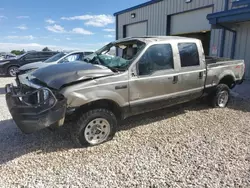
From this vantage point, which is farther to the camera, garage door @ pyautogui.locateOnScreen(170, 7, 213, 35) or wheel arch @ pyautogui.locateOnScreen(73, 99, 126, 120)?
garage door @ pyautogui.locateOnScreen(170, 7, 213, 35)

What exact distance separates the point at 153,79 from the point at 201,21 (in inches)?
347

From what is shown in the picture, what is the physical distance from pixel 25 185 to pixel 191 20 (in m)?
11.8

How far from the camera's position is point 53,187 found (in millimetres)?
2545

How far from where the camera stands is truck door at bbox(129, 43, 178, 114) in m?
3.82

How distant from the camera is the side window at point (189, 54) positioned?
176 inches

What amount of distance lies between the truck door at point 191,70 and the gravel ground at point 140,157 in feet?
2.21

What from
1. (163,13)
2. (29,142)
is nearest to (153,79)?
(29,142)

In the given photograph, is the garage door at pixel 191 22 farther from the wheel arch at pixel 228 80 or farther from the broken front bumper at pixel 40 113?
the broken front bumper at pixel 40 113

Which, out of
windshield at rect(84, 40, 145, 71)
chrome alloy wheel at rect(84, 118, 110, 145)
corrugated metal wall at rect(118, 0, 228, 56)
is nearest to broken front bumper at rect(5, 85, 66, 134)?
chrome alloy wheel at rect(84, 118, 110, 145)

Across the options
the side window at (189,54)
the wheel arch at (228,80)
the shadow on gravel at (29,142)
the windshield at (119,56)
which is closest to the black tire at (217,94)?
the wheel arch at (228,80)

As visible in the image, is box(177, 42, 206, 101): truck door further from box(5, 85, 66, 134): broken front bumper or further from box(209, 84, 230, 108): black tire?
box(5, 85, 66, 134): broken front bumper

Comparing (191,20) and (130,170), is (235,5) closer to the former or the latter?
(191,20)

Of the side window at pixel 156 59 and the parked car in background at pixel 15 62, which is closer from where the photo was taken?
the side window at pixel 156 59

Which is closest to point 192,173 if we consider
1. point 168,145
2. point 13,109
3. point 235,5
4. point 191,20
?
point 168,145
